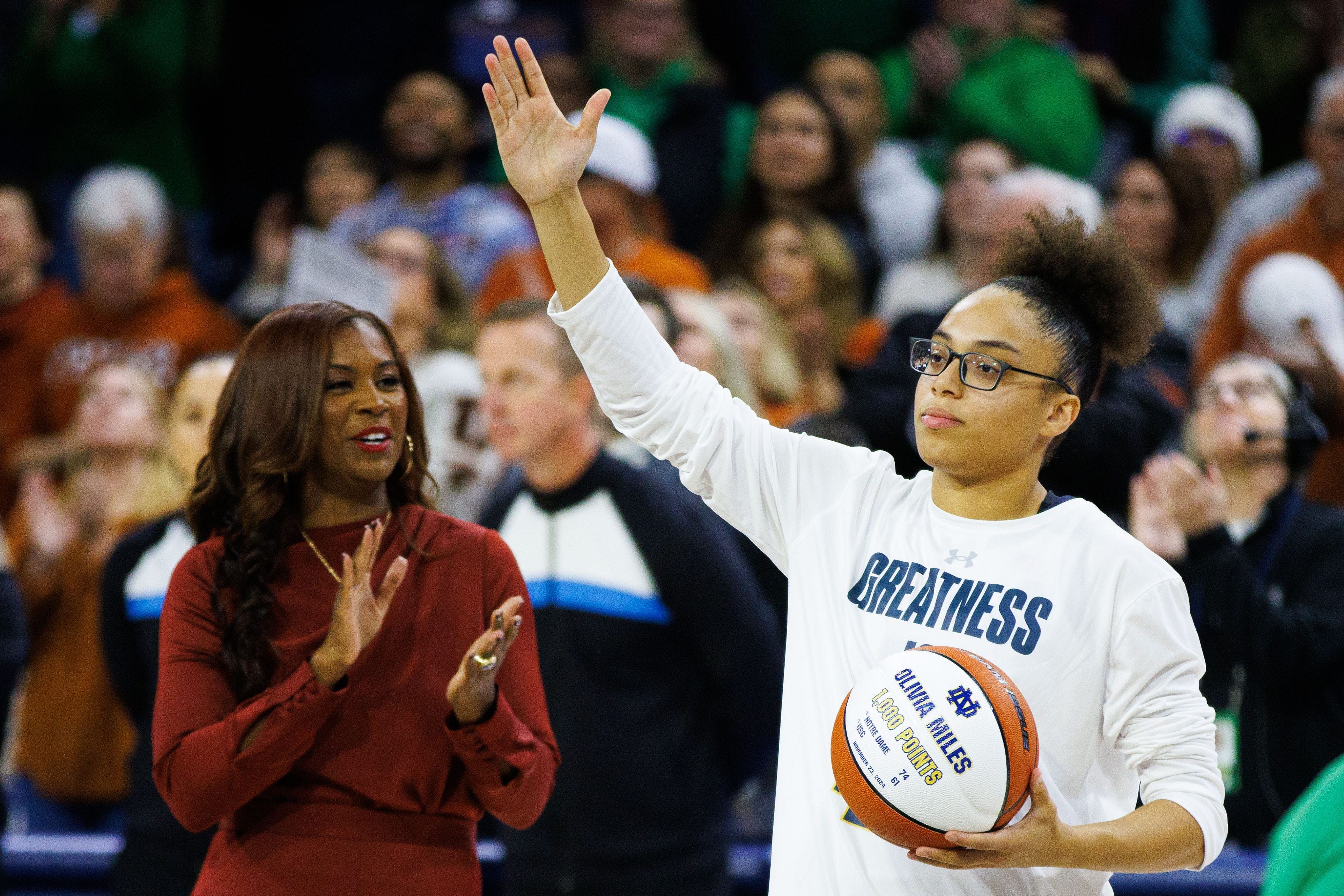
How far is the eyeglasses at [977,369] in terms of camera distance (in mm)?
2600

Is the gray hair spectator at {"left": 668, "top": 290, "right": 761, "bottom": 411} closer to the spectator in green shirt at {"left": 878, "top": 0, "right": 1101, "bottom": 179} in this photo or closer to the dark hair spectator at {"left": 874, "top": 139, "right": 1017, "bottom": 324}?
the dark hair spectator at {"left": 874, "top": 139, "right": 1017, "bottom": 324}

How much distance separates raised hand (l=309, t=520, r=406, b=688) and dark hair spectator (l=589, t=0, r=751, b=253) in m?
5.13

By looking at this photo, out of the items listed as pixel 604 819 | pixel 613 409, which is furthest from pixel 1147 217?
pixel 613 409

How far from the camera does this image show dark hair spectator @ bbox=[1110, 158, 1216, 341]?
6.68 metres

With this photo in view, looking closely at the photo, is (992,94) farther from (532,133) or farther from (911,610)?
(911,610)

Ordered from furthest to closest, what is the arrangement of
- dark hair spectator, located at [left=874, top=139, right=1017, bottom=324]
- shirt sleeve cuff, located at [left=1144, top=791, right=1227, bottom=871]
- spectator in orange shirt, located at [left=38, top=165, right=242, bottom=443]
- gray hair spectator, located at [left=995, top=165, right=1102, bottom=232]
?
spectator in orange shirt, located at [left=38, top=165, right=242, bottom=443] < dark hair spectator, located at [left=874, top=139, right=1017, bottom=324] < gray hair spectator, located at [left=995, top=165, right=1102, bottom=232] < shirt sleeve cuff, located at [left=1144, top=791, right=1227, bottom=871]

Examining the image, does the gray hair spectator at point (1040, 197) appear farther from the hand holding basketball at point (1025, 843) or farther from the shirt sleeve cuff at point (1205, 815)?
the hand holding basketball at point (1025, 843)

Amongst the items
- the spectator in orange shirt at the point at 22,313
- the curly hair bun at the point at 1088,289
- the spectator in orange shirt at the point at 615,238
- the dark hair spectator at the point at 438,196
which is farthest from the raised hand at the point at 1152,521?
the spectator in orange shirt at the point at 22,313

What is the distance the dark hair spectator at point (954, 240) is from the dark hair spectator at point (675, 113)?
122 centimetres

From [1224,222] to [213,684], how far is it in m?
5.48

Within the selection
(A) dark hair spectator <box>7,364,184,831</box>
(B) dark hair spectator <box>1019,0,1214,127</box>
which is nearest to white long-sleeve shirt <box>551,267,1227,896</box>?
(A) dark hair spectator <box>7,364,184,831</box>

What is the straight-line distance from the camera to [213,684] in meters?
2.73

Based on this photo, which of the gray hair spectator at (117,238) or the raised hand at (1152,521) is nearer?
the raised hand at (1152,521)

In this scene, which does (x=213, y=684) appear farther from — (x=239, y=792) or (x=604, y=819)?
(x=604, y=819)
